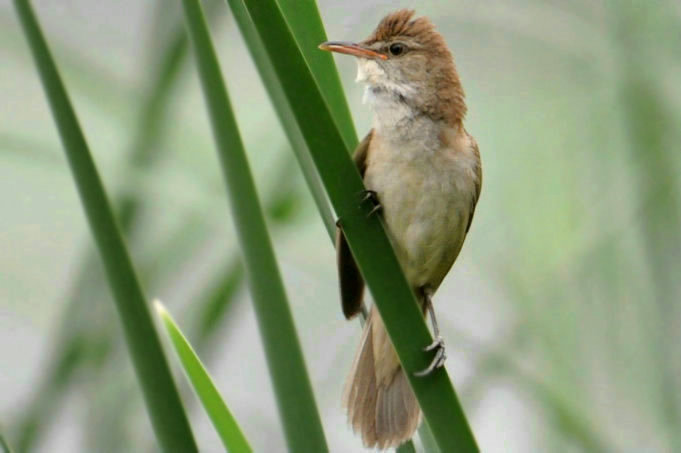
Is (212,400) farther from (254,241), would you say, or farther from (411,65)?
(411,65)

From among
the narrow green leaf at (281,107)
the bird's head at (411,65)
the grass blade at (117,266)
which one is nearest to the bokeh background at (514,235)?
the bird's head at (411,65)

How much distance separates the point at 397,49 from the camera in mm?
1828

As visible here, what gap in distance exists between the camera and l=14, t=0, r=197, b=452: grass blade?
884 mm

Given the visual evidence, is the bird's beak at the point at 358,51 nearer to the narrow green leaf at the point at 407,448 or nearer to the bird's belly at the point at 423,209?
the bird's belly at the point at 423,209

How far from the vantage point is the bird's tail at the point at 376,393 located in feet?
5.24

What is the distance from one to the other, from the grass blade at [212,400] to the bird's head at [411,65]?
2.63 ft

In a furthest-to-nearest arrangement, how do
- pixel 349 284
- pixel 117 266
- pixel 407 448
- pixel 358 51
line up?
pixel 358 51 → pixel 349 284 → pixel 407 448 → pixel 117 266

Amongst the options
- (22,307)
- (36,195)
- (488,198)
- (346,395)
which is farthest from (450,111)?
(36,195)

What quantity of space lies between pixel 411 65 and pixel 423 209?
287 mm

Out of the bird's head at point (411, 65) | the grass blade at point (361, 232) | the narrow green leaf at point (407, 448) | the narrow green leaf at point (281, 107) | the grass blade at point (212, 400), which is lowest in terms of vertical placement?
the grass blade at point (212, 400)

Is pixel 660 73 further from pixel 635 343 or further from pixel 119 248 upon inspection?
pixel 119 248

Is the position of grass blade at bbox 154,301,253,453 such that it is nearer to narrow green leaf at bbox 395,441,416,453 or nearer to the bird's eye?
narrow green leaf at bbox 395,441,416,453

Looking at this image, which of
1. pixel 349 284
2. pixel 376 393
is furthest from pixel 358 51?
pixel 376 393

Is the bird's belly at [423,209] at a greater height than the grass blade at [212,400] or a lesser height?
greater
